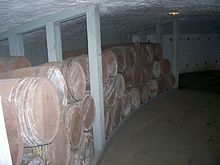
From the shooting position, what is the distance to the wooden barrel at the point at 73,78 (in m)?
2.43

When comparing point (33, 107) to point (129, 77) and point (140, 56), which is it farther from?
point (140, 56)

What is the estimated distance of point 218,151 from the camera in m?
3.34

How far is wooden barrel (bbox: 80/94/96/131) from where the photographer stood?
2.83 m

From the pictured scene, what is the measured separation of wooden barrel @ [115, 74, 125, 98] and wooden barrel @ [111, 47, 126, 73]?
0.17 m

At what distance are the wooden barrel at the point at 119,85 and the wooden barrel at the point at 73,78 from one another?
5.08 ft

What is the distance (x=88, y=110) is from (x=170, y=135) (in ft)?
5.66

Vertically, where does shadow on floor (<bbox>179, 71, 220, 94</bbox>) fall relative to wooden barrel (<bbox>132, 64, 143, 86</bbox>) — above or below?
below

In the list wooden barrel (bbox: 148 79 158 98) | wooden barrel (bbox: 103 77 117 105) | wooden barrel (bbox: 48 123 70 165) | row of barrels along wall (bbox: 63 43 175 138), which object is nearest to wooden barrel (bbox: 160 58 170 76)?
row of barrels along wall (bbox: 63 43 175 138)

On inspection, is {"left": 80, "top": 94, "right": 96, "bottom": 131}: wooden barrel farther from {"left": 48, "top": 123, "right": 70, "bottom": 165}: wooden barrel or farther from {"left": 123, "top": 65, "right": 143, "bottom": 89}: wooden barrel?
{"left": 123, "top": 65, "right": 143, "bottom": 89}: wooden barrel

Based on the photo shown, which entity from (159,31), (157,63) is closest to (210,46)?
(159,31)

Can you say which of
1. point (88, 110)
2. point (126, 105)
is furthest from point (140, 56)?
point (88, 110)

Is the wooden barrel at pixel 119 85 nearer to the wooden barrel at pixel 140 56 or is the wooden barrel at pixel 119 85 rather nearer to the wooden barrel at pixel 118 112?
the wooden barrel at pixel 118 112

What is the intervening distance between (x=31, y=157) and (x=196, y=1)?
10.1ft

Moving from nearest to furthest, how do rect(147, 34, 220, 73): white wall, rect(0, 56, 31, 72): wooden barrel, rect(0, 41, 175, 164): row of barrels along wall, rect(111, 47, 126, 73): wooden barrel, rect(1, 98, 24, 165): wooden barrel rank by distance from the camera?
rect(1, 98, 24, 165): wooden barrel < rect(0, 41, 175, 164): row of barrels along wall < rect(0, 56, 31, 72): wooden barrel < rect(111, 47, 126, 73): wooden barrel < rect(147, 34, 220, 73): white wall
